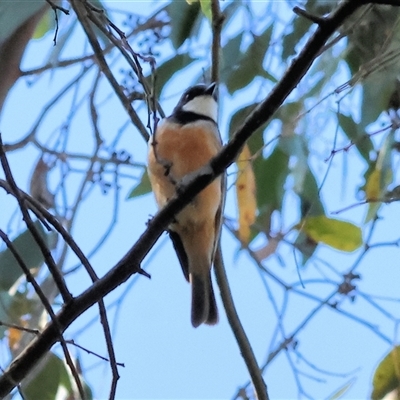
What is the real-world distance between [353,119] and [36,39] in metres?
0.99

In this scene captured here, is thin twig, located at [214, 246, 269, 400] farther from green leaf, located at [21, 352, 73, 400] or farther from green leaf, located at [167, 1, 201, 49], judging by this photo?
green leaf, located at [167, 1, 201, 49]

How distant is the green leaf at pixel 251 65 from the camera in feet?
6.31

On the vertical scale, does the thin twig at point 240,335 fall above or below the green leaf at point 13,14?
below

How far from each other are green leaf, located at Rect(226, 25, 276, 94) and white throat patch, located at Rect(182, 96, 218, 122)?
305mm

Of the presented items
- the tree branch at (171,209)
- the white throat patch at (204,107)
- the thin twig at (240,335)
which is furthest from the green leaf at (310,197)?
the tree branch at (171,209)

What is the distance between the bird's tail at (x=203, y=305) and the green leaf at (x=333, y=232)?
41 centimetres

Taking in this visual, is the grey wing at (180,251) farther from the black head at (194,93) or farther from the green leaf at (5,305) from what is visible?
the green leaf at (5,305)

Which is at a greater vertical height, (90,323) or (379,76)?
(379,76)

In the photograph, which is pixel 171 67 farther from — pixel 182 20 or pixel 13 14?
pixel 13 14

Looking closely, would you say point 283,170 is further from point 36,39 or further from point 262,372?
point 36,39

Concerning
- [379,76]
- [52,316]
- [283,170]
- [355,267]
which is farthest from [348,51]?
[52,316]

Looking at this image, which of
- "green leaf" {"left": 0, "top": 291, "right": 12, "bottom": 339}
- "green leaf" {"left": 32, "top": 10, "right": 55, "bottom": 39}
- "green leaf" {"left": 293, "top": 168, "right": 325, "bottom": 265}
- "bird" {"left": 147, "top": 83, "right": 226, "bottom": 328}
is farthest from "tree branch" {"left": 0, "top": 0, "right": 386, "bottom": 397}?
"green leaf" {"left": 32, "top": 10, "right": 55, "bottom": 39}

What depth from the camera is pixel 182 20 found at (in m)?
1.77

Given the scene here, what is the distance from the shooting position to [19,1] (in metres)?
1.64
